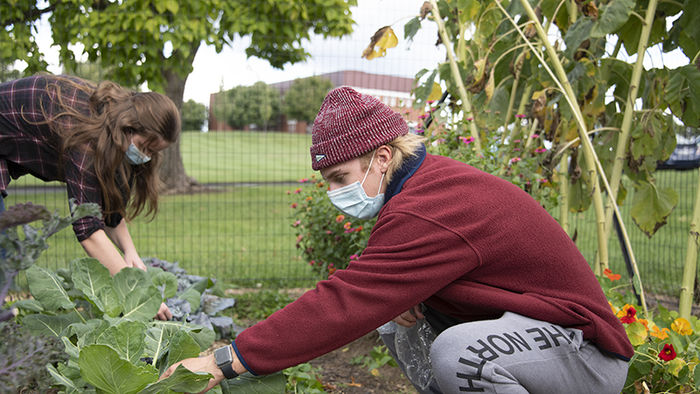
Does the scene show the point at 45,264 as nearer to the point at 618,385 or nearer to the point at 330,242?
the point at 330,242

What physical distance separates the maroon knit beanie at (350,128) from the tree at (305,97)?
11.6ft

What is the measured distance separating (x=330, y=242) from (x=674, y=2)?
226cm

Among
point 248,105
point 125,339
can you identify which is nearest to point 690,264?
point 125,339

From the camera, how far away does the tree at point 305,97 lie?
5.47 m

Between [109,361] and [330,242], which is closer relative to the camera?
[109,361]

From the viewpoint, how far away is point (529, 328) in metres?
1.65

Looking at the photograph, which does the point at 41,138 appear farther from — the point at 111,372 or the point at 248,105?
the point at 248,105

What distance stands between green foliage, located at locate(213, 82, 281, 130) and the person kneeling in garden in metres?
3.76

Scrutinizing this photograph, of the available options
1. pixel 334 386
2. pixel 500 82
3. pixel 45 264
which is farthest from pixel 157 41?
pixel 334 386

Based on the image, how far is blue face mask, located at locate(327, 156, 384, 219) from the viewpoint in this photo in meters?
1.83

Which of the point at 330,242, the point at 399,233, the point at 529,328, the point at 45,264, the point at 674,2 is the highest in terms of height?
the point at 674,2

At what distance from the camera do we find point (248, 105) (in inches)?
246

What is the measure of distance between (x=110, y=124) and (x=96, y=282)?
0.68 m

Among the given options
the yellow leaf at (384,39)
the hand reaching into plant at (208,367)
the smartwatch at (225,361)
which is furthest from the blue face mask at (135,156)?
the yellow leaf at (384,39)
